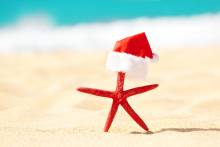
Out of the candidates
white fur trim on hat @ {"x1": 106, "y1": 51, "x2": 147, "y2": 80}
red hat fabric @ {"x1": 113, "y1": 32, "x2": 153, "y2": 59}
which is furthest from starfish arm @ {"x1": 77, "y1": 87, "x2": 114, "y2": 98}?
red hat fabric @ {"x1": 113, "y1": 32, "x2": 153, "y2": 59}

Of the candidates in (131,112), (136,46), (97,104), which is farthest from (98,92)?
(97,104)

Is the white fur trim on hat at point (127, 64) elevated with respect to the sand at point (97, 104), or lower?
elevated

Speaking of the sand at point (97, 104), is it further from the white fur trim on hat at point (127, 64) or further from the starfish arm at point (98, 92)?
the white fur trim on hat at point (127, 64)

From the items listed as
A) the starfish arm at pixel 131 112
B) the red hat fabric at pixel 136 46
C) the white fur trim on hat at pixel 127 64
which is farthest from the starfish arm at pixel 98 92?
the red hat fabric at pixel 136 46

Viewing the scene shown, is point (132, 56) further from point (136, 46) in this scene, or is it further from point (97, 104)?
point (97, 104)

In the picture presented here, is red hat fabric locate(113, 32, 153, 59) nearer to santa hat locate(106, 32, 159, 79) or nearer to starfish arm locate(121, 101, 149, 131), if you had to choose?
santa hat locate(106, 32, 159, 79)

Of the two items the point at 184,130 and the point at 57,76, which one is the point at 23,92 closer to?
the point at 57,76

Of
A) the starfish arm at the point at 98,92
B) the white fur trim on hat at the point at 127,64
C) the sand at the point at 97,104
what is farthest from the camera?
the starfish arm at the point at 98,92

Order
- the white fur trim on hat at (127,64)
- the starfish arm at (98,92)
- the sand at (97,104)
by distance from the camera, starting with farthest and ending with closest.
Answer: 1. the starfish arm at (98,92)
2. the white fur trim on hat at (127,64)
3. the sand at (97,104)

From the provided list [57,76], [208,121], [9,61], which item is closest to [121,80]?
[208,121]
